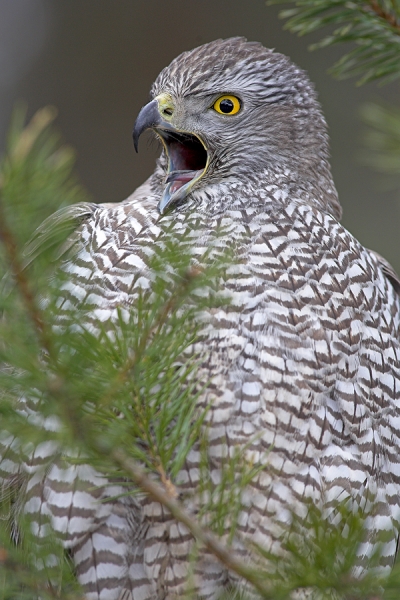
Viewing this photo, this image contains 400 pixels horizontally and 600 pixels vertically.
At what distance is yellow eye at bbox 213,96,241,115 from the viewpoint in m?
2.83

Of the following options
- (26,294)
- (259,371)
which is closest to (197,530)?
(26,294)

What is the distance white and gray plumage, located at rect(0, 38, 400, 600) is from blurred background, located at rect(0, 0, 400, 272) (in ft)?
11.7

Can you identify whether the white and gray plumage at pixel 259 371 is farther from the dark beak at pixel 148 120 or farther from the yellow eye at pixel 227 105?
the yellow eye at pixel 227 105

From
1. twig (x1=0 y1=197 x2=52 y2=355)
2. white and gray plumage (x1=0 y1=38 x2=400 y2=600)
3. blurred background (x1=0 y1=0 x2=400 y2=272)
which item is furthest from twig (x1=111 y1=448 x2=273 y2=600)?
blurred background (x1=0 y1=0 x2=400 y2=272)

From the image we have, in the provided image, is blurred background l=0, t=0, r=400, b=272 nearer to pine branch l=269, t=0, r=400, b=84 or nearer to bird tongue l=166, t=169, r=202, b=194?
bird tongue l=166, t=169, r=202, b=194

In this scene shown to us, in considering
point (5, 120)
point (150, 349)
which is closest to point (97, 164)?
point (5, 120)

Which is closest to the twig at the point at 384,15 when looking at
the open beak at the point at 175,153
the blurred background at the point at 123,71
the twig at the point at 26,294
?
the open beak at the point at 175,153

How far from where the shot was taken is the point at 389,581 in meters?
1.21

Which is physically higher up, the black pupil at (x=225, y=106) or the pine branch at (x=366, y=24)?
the pine branch at (x=366, y=24)

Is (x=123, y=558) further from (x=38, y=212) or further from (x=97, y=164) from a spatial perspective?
(x=97, y=164)

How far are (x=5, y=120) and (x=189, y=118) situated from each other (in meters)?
3.89

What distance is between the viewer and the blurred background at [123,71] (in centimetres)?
627

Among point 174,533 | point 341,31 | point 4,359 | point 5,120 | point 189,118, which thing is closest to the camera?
point 4,359

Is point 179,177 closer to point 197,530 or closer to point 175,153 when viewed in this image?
point 175,153
